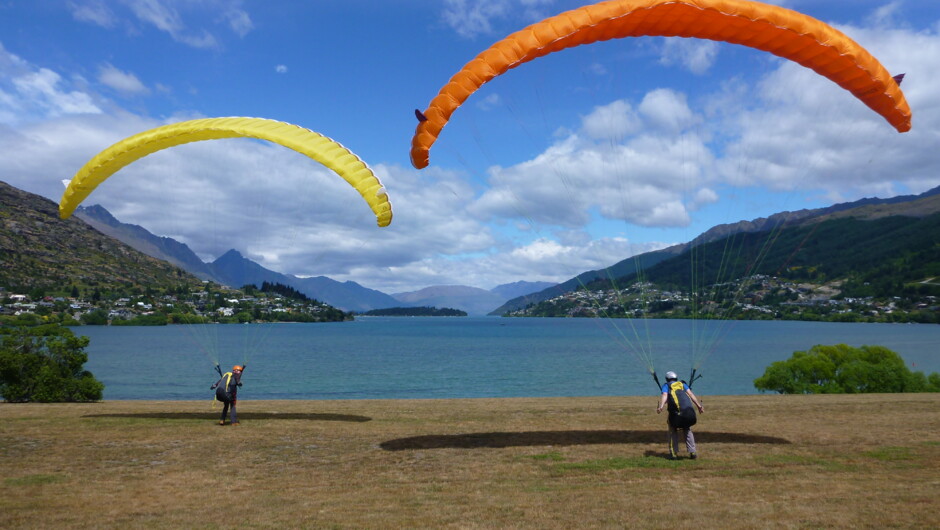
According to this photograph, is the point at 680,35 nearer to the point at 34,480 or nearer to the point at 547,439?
the point at 547,439

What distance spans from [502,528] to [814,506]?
3799mm

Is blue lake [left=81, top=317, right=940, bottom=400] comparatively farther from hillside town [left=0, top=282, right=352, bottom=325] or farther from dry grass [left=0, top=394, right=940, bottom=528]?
hillside town [left=0, top=282, right=352, bottom=325]

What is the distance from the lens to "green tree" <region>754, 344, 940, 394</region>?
32.6 m

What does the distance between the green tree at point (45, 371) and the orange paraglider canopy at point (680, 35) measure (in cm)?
2136

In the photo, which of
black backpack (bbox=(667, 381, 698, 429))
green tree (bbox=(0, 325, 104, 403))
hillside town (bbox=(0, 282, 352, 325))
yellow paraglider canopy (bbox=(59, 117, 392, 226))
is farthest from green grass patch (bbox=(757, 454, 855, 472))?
hillside town (bbox=(0, 282, 352, 325))

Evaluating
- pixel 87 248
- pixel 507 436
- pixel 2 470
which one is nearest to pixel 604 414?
pixel 507 436

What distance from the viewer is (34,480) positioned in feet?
27.5

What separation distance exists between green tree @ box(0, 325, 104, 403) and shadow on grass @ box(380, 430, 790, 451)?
19.0 metres

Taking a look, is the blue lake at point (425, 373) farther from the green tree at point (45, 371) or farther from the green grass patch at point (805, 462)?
the green grass patch at point (805, 462)

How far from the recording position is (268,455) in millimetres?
10219

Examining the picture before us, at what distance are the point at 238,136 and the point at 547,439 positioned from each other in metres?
9.42

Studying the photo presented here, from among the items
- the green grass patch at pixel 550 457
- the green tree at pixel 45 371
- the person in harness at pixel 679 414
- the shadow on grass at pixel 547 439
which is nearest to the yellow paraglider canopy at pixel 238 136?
the shadow on grass at pixel 547 439

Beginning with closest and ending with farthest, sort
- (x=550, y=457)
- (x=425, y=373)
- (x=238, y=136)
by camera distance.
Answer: (x=550, y=457) < (x=238, y=136) < (x=425, y=373)

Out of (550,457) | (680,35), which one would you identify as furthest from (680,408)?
(680,35)
